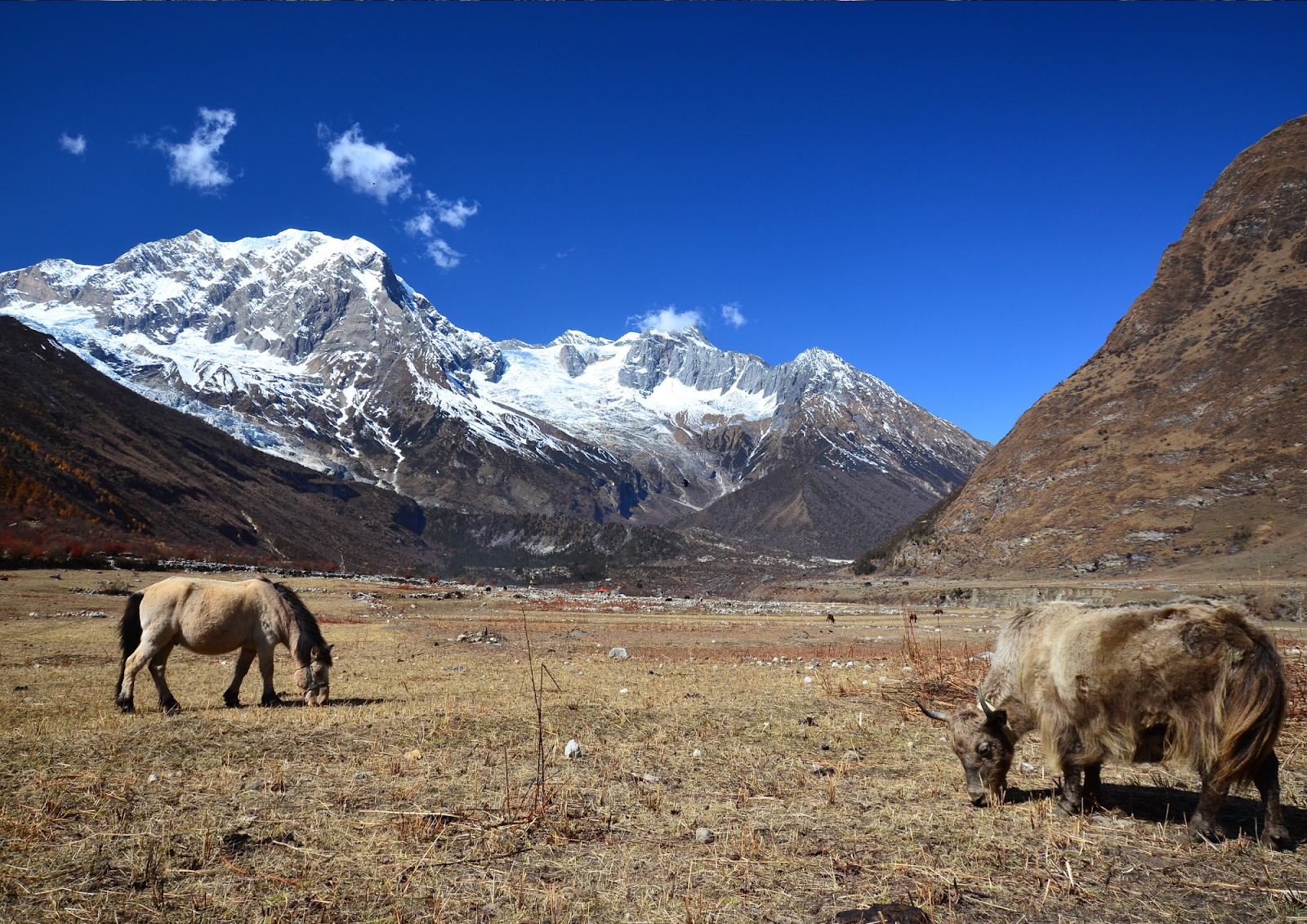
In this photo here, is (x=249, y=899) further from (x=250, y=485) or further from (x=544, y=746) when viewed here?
(x=250, y=485)

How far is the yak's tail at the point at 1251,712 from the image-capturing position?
19.3 ft

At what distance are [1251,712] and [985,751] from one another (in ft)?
8.06

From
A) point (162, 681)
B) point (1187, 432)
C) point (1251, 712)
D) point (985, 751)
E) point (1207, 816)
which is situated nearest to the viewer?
point (1251, 712)

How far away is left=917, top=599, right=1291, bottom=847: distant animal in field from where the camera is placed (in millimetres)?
6000

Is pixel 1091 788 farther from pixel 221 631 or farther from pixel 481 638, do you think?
pixel 481 638

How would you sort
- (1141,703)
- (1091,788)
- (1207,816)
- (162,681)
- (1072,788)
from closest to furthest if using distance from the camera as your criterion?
(1207,816)
(1141,703)
(1072,788)
(1091,788)
(162,681)

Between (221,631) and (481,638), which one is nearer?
(221,631)

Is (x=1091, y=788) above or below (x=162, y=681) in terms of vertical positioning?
above

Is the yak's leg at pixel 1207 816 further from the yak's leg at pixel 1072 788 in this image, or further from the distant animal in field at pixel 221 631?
the distant animal in field at pixel 221 631

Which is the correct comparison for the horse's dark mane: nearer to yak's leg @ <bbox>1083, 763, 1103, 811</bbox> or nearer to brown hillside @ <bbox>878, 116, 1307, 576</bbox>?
yak's leg @ <bbox>1083, 763, 1103, 811</bbox>

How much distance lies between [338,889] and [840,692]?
11.5 meters

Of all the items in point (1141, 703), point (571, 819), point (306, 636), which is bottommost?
point (571, 819)

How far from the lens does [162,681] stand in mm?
11531

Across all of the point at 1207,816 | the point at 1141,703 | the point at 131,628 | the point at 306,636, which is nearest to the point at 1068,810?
the point at 1207,816
